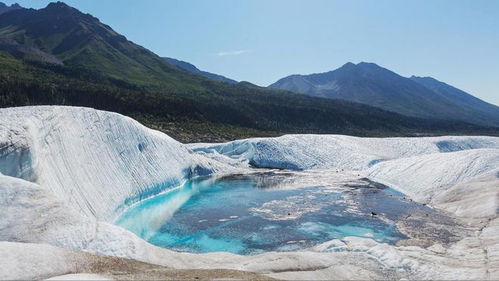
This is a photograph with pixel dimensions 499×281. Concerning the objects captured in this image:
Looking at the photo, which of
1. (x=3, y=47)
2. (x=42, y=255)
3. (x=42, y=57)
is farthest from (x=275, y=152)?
(x=3, y=47)

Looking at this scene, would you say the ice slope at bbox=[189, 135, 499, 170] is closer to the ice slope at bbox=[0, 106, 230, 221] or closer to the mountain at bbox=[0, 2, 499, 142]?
the ice slope at bbox=[0, 106, 230, 221]

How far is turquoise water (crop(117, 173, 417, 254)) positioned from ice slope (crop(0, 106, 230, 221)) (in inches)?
87.4

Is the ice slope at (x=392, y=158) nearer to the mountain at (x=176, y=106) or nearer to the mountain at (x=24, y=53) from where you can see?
the mountain at (x=176, y=106)

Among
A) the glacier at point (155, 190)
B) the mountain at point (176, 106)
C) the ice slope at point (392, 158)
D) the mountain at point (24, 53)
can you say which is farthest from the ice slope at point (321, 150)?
the mountain at point (24, 53)

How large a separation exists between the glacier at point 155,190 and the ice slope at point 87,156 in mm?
112

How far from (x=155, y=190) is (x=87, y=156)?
968cm

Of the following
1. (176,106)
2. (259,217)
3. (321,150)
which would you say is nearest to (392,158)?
(321,150)

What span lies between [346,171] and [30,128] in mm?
42827

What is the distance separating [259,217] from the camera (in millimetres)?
35938

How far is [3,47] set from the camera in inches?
7352

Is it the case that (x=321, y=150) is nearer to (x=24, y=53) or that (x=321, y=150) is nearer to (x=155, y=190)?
(x=155, y=190)

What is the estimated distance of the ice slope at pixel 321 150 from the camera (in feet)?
214

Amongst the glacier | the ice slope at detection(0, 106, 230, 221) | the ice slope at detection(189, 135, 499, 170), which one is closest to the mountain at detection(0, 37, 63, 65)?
the ice slope at detection(189, 135, 499, 170)

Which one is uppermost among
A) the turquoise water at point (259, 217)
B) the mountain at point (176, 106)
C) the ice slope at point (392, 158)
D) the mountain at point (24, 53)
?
the mountain at point (24, 53)
